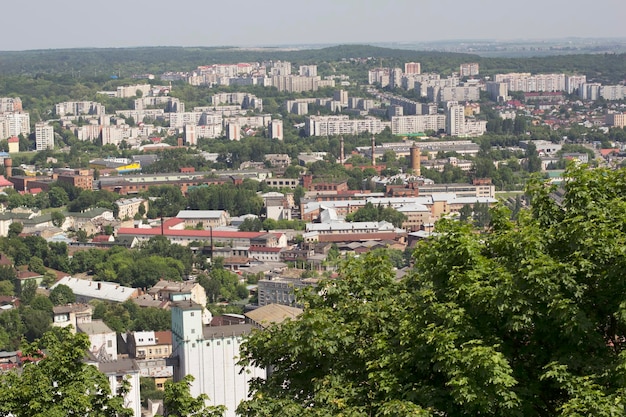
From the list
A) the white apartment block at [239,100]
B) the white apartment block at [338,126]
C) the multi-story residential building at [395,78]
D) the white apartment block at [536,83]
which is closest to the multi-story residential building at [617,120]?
the white apartment block at [338,126]

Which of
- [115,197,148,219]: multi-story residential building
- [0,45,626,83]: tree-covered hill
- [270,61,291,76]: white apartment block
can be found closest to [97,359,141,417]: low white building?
[115,197,148,219]: multi-story residential building

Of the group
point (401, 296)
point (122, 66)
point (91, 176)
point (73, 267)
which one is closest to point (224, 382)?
point (401, 296)

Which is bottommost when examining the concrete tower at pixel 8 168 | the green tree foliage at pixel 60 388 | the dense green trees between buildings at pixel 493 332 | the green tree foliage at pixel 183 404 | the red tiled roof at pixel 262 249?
the concrete tower at pixel 8 168

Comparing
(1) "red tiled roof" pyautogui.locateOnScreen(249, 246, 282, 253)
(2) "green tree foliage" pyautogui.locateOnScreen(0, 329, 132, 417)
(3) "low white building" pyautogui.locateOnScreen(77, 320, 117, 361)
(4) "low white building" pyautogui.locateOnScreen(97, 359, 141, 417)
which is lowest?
(1) "red tiled roof" pyautogui.locateOnScreen(249, 246, 282, 253)

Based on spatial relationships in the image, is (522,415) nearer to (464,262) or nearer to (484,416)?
(484,416)

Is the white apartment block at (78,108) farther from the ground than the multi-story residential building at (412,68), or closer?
closer

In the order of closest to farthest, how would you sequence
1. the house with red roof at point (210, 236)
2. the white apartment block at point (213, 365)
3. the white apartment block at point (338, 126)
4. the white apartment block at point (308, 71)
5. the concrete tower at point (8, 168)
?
the white apartment block at point (213, 365), the house with red roof at point (210, 236), the concrete tower at point (8, 168), the white apartment block at point (338, 126), the white apartment block at point (308, 71)

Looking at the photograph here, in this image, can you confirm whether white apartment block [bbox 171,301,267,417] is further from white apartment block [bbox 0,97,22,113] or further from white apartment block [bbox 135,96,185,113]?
white apartment block [bbox 135,96,185,113]

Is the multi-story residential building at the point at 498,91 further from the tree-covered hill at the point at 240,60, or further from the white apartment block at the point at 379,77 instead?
the white apartment block at the point at 379,77
